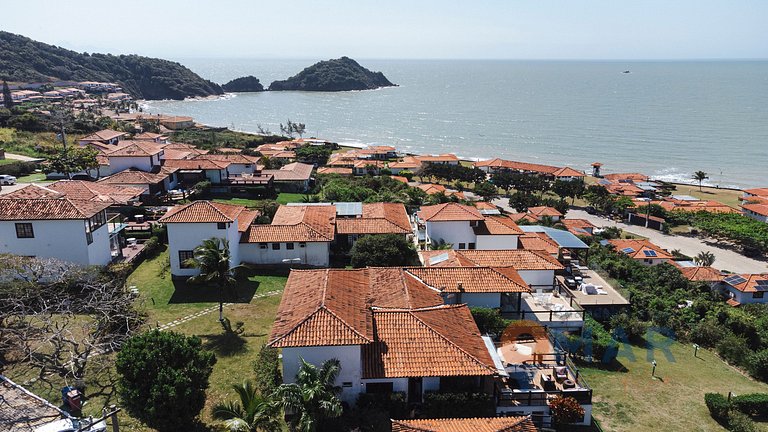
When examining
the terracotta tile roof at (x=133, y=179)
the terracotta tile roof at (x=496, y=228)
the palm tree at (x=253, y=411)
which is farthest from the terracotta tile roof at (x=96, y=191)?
the terracotta tile roof at (x=496, y=228)

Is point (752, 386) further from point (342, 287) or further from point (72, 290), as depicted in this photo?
point (72, 290)

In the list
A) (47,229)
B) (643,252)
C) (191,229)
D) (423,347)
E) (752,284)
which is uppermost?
(47,229)

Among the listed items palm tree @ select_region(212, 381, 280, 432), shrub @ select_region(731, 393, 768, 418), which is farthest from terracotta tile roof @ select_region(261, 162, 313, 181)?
shrub @ select_region(731, 393, 768, 418)

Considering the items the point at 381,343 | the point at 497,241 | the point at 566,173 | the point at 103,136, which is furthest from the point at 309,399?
the point at 566,173

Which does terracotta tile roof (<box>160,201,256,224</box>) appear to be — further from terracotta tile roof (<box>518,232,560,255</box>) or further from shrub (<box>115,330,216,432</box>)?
terracotta tile roof (<box>518,232,560,255</box>)

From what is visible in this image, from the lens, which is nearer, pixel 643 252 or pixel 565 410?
pixel 565 410

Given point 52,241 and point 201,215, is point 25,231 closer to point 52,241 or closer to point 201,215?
point 52,241
